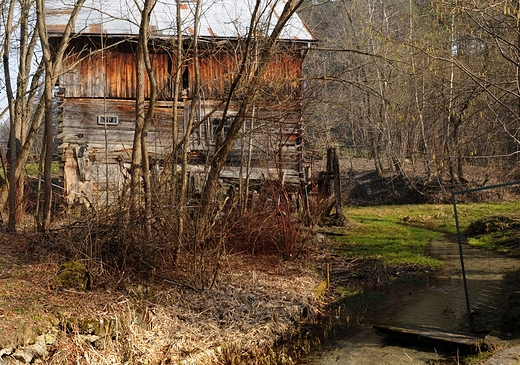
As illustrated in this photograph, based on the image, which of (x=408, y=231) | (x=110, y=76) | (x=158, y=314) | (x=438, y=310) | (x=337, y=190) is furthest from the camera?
(x=110, y=76)

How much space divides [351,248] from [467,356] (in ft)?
25.9

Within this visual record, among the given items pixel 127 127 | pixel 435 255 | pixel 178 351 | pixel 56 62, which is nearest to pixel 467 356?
pixel 178 351

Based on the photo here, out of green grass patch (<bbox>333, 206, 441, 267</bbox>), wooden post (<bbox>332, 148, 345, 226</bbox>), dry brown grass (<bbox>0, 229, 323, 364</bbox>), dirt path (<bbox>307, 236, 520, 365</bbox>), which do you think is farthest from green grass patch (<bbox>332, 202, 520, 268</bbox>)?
dry brown grass (<bbox>0, 229, 323, 364</bbox>)

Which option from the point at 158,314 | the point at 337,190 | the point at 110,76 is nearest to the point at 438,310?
the point at 158,314

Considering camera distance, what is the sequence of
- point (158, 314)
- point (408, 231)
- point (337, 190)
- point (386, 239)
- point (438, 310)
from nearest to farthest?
point (158, 314) → point (438, 310) → point (386, 239) → point (408, 231) → point (337, 190)

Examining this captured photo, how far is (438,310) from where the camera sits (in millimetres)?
10445

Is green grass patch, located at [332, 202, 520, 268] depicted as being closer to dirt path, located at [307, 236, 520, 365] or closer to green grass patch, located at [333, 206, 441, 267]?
green grass patch, located at [333, 206, 441, 267]

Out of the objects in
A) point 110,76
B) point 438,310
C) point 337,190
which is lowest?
point 438,310

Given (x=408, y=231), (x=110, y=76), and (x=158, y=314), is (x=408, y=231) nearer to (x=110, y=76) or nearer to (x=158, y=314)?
(x=158, y=314)

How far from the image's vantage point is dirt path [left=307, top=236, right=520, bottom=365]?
8477mm

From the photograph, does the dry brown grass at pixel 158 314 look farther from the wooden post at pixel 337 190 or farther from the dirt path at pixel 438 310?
the wooden post at pixel 337 190

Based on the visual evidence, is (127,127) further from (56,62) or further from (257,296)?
(257,296)

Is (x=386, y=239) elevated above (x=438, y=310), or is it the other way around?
(x=386, y=239)

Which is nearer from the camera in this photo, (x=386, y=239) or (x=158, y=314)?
(x=158, y=314)
